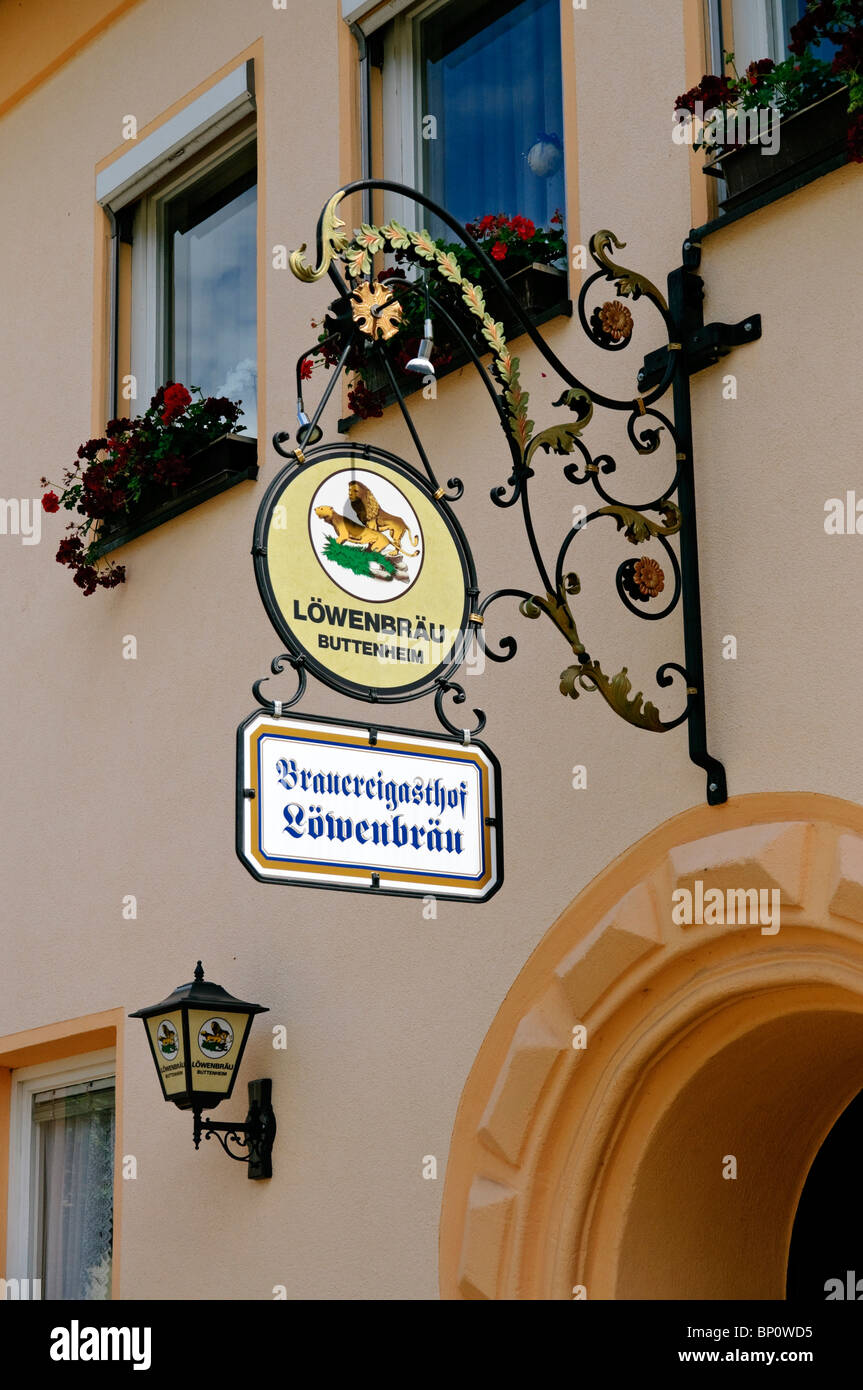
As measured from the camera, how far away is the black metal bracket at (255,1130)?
5.63 m

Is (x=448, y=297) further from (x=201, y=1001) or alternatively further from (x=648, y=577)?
(x=201, y=1001)

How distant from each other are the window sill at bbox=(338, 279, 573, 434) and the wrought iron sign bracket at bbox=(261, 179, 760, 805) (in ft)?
0.15

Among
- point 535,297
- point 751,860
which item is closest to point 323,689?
point 535,297

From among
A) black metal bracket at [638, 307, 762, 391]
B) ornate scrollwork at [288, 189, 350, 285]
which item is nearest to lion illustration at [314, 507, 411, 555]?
ornate scrollwork at [288, 189, 350, 285]

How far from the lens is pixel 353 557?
154 inches

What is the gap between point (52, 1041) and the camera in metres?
6.73

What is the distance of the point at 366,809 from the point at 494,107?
9.61ft

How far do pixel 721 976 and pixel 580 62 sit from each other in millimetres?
2578

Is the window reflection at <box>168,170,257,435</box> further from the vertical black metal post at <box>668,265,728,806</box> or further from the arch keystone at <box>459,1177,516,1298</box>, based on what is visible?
the arch keystone at <box>459,1177,516,1298</box>

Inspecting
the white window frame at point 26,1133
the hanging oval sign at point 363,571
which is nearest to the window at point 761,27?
the hanging oval sign at point 363,571
